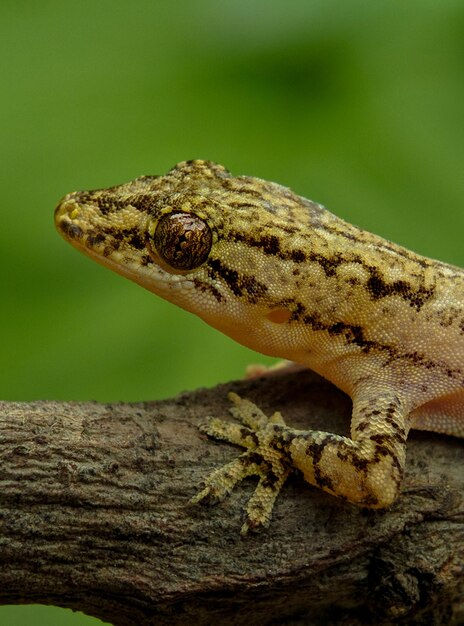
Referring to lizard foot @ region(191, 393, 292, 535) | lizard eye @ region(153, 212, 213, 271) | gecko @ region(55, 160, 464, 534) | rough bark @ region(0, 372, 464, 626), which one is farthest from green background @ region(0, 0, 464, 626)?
rough bark @ region(0, 372, 464, 626)

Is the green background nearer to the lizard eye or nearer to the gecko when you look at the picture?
the gecko

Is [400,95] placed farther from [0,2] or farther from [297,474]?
[297,474]

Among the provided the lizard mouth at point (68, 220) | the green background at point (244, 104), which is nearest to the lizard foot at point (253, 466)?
the lizard mouth at point (68, 220)

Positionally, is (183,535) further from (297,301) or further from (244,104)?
(244,104)

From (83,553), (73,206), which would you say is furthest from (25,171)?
(83,553)

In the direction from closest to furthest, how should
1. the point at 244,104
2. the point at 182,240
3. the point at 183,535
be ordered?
the point at 183,535 < the point at 182,240 < the point at 244,104

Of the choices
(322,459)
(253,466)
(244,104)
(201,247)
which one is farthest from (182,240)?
(244,104)

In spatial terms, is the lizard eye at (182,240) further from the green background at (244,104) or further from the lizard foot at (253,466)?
the green background at (244,104)
